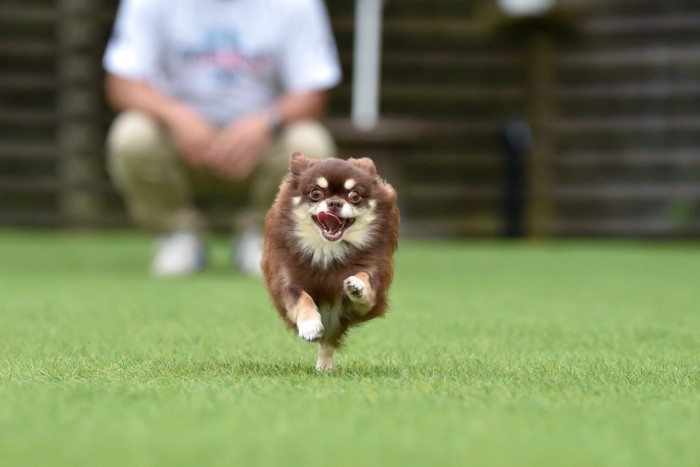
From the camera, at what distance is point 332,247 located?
2061 millimetres

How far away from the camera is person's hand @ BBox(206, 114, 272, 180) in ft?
14.2

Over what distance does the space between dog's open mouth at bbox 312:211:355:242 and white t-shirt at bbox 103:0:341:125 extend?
2697 millimetres

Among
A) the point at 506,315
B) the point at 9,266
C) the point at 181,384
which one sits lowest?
the point at 9,266

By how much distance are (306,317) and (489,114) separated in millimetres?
6471

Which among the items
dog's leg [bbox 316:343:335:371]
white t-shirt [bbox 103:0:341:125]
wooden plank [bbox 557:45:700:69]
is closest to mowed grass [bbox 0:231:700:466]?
dog's leg [bbox 316:343:335:371]

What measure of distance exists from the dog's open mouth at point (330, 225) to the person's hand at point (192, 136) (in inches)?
92.9

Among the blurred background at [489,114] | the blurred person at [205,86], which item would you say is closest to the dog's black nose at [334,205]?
the blurred person at [205,86]

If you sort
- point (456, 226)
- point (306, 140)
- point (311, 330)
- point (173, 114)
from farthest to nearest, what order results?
point (456, 226)
point (306, 140)
point (173, 114)
point (311, 330)

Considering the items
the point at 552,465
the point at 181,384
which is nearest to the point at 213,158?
the point at 181,384

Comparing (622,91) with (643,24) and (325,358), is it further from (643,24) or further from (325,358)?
(325,358)

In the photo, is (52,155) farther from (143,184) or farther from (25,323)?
(25,323)

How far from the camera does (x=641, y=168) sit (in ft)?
26.5

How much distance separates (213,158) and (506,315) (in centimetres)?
151

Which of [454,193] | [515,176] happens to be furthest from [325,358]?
[454,193]
